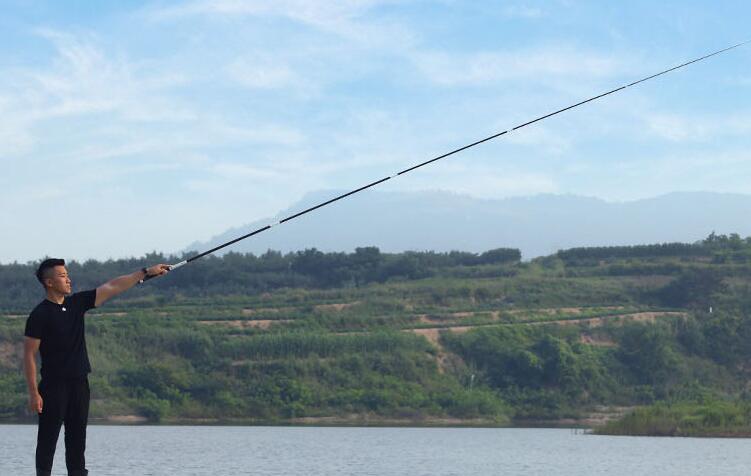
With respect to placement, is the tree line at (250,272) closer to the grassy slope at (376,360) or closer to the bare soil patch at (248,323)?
the grassy slope at (376,360)

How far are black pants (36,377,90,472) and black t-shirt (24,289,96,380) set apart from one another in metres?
0.09

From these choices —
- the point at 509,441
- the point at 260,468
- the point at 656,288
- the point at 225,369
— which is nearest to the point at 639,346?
the point at 656,288

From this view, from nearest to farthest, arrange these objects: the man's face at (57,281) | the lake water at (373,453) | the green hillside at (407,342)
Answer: the man's face at (57,281) < the lake water at (373,453) < the green hillside at (407,342)

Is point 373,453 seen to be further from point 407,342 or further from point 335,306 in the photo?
point 335,306

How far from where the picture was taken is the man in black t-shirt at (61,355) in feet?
36.9

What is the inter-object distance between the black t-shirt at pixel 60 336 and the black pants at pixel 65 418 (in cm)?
9

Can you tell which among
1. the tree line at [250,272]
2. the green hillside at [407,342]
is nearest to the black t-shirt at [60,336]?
the green hillside at [407,342]

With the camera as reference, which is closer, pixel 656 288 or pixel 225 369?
pixel 225 369

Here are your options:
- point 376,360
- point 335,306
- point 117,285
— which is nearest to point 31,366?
point 117,285

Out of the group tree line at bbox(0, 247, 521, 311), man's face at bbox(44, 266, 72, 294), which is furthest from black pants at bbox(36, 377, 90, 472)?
tree line at bbox(0, 247, 521, 311)

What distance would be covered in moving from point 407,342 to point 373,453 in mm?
37733

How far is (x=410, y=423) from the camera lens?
68.9 m

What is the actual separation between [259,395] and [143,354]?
8.38 metres

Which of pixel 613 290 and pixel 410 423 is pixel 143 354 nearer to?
pixel 410 423
